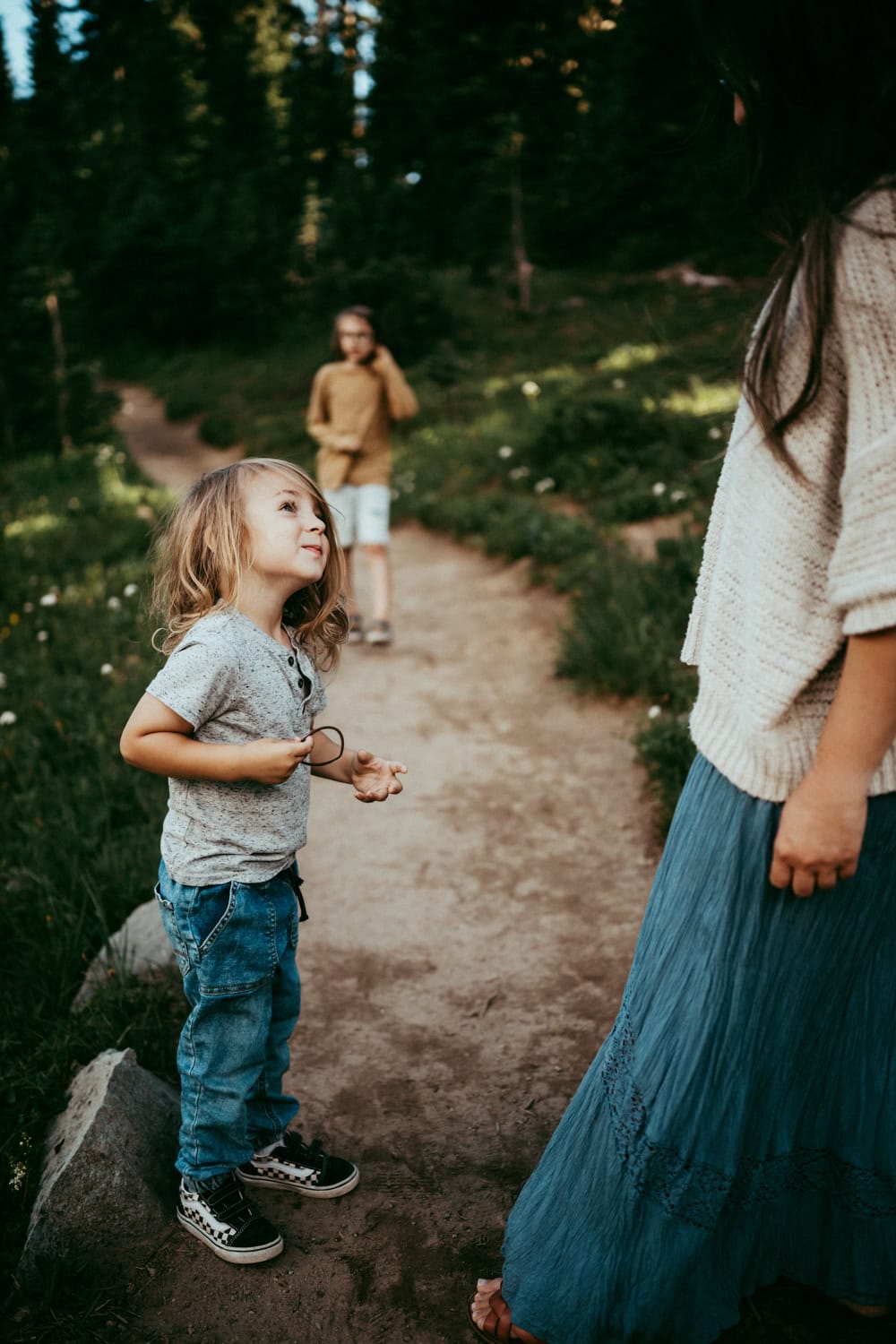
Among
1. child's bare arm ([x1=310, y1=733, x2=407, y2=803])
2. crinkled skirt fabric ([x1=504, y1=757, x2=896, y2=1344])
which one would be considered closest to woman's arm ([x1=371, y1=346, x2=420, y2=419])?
child's bare arm ([x1=310, y1=733, x2=407, y2=803])

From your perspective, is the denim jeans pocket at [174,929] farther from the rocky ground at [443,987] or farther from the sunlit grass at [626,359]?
the sunlit grass at [626,359]

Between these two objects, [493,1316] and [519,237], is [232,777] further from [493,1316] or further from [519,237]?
[519,237]

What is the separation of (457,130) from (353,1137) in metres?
27.1

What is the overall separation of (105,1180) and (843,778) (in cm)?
185

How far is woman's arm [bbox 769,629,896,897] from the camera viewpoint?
123cm

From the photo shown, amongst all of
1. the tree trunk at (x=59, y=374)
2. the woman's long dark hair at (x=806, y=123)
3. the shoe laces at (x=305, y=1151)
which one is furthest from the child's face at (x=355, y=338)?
the tree trunk at (x=59, y=374)

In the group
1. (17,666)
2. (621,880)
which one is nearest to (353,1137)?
(621,880)

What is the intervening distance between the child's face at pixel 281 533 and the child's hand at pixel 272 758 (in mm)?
396

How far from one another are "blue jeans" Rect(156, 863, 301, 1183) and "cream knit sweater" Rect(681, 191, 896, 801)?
1.04 meters

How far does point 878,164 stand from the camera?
121cm

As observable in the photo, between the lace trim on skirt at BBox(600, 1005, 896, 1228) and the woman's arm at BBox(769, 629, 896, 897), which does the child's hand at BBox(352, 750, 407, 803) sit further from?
the woman's arm at BBox(769, 629, 896, 897)

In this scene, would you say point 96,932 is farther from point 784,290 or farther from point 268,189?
point 268,189

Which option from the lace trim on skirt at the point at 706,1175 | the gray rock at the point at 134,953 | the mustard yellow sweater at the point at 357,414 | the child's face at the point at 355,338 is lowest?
the gray rock at the point at 134,953

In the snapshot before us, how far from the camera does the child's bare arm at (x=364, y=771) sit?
211cm
